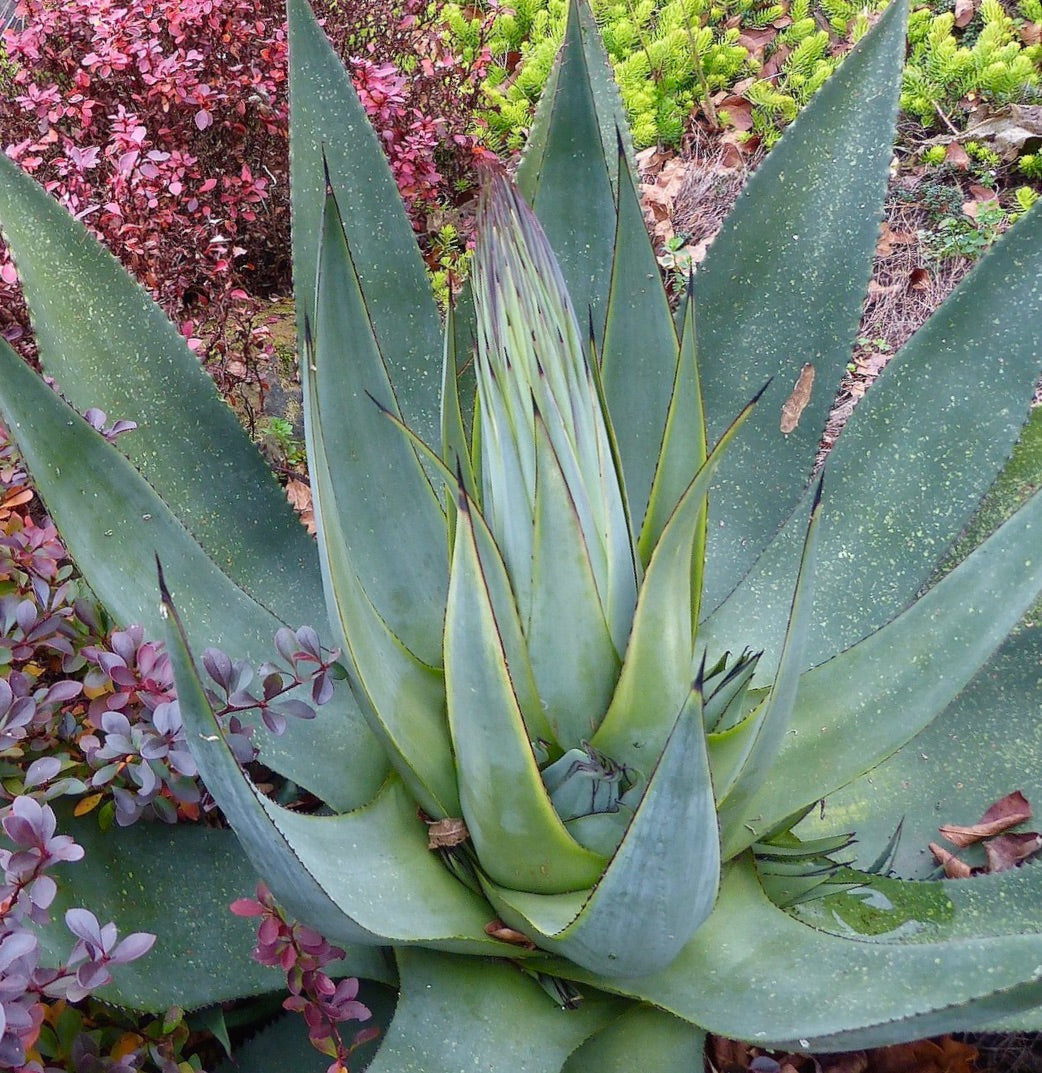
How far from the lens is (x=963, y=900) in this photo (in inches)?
42.2

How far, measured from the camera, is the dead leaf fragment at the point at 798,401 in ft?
4.55

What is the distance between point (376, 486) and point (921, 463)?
0.71m

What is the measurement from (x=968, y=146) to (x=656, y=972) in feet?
8.90

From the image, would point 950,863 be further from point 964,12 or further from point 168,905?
point 964,12

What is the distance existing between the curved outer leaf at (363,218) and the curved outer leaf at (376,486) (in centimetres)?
23

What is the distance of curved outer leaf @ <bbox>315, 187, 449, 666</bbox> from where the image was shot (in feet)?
3.72

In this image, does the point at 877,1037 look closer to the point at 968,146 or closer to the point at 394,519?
the point at 394,519

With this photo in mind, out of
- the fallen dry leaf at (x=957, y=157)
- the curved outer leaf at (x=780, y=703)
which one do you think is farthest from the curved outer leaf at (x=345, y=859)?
the fallen dry leaf at (x=957, y=157)

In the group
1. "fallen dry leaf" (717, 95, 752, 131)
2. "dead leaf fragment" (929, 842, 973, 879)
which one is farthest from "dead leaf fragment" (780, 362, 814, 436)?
"fallen dry leaf" (717, 95, 752, 131)

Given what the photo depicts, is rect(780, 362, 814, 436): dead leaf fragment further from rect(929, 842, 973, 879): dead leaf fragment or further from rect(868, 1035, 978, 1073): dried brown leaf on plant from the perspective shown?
rect(868, 1035, 978, 1073): dried brown leaf on plant

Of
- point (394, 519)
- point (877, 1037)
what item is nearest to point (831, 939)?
point (877, 1037)

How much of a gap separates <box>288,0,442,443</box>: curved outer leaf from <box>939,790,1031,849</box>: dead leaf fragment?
33.9 inches

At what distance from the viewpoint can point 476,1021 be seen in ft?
3.20

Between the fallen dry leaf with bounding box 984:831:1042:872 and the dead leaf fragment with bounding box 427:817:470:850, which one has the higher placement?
the dead leaf fragment with bounding box 427:817:470:850
